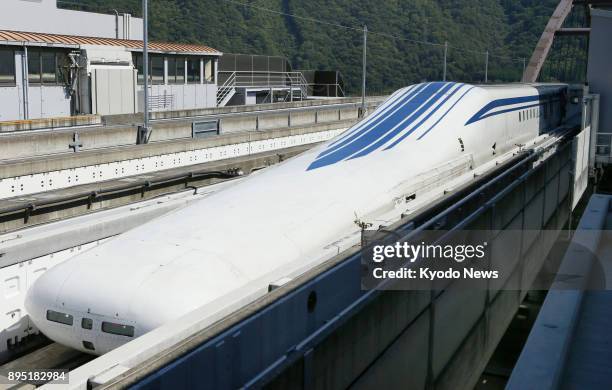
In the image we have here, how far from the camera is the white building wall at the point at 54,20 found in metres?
42.8

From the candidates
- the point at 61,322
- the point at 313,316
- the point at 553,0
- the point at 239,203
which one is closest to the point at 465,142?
the point at 239,203

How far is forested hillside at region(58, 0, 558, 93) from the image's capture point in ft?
275

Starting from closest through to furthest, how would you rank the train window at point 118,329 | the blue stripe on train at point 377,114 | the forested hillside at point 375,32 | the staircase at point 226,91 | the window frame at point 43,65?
the train window at point 118,329 → the blue stripe on train at point 377,114 → the window frame at point 43,65 → the staircase at point 226,91 → the forested hillside at point 375,32

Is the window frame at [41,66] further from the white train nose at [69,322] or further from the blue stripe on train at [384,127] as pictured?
the white train nose at [69,322]

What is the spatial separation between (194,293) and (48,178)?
957 centimetres

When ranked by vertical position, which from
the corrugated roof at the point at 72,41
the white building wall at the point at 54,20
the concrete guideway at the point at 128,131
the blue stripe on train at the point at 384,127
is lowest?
the concrete guideway at the point at 128,131

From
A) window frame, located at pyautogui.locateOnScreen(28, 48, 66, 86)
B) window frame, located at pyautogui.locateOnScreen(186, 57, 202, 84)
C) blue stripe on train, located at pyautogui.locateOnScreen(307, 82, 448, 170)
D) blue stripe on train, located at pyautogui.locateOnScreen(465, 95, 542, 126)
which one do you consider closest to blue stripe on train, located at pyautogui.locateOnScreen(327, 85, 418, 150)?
blue stripe on train, located at pyautogui.locateOnScreen(307, 82, 448, 170)

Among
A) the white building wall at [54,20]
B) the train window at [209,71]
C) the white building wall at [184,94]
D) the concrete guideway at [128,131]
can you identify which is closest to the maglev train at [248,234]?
the concrete guideway at [128,131]

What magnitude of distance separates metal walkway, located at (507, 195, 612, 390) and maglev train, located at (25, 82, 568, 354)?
3.39 m

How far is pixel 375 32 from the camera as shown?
296 ft

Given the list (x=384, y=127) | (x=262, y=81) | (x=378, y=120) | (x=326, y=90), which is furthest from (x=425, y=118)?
(x=326, y=90)

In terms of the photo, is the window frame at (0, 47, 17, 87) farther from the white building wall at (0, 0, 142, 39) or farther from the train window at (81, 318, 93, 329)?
the train window at (81, 318, 93, 329)

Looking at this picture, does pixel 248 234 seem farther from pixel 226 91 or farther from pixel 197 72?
pixel 226 91

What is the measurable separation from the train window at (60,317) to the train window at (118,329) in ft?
1.66
